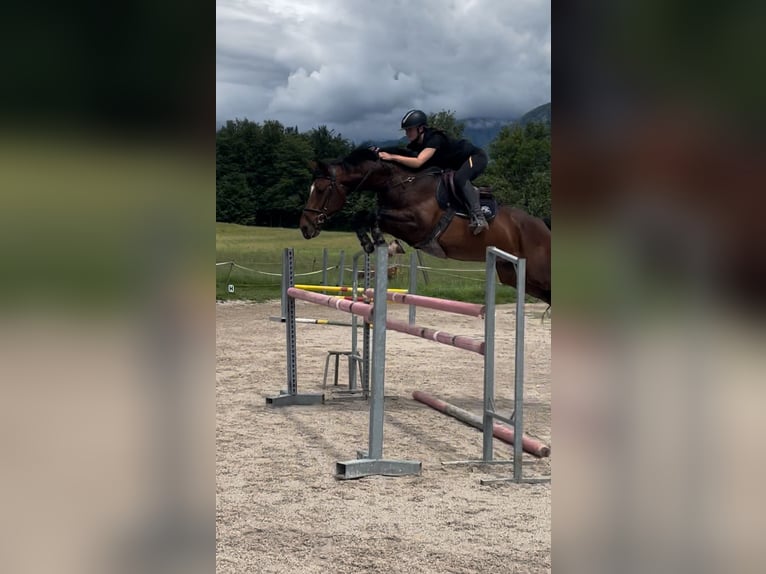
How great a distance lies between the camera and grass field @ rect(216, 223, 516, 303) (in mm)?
15470

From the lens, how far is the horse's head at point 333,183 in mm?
6004

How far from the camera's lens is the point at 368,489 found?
3.97 m

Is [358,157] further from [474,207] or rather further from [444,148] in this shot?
[474,207]

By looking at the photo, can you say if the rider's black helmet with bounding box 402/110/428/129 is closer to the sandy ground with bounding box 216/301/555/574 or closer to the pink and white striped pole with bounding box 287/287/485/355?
the pink and white striped pole with bounding box 287/287/485/355

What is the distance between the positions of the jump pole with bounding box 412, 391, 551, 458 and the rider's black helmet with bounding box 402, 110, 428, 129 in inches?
80.6

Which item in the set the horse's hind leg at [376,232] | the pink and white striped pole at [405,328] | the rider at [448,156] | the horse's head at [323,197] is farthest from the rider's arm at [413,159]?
the pink and white striped pole at [405,328]

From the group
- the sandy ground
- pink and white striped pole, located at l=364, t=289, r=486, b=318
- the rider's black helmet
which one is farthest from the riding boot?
the sandy ground

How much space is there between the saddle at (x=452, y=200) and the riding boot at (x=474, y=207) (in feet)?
0.14

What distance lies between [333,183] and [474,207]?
107 cm

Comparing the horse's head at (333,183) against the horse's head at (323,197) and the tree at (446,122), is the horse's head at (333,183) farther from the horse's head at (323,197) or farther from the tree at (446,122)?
the tree at (446,122)

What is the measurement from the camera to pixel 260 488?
395 cm
